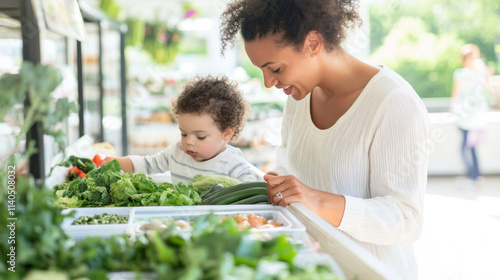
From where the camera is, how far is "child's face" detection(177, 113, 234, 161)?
2.14 metres

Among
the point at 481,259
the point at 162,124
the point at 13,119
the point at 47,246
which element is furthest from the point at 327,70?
the point at 162,124

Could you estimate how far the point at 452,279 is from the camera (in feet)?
11.2

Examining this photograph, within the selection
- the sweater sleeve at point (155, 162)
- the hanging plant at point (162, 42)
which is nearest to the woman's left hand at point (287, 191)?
the sweater sleeve at point (155, 162)

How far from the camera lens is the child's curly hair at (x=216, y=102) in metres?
2.18

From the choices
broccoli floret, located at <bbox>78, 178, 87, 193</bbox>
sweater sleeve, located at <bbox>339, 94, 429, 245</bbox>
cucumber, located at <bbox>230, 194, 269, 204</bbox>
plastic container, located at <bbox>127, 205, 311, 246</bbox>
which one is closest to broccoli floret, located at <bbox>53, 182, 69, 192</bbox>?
broccoli floret, located at <bbox>78, 178, 87, 193</bbox>

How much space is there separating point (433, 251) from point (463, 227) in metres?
0.82

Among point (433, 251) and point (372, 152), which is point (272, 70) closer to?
point (372, 152)

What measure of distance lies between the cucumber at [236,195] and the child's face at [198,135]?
582 mm

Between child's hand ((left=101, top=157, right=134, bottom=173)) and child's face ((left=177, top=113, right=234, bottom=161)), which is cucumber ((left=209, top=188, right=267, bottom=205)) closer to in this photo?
child's face ((left=177, top=113, right=234, bottom=161))

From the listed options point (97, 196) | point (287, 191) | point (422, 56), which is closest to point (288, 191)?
point (287, 191)

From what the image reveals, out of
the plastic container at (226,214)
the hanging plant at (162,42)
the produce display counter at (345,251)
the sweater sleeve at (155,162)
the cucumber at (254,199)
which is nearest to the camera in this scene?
the produce display counter at (345,251)

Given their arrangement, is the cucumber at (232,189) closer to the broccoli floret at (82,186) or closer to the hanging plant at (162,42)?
the broccoli floret at (82,186)

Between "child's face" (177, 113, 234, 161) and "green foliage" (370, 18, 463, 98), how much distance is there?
6916 millimetres

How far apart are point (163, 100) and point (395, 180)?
5.81m
